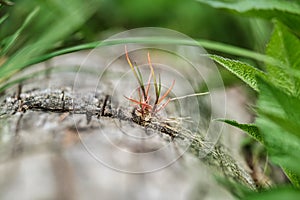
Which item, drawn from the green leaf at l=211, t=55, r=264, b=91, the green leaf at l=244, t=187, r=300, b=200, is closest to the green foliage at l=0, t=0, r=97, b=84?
the green leaf at l=211, t=55, r=264, b=91

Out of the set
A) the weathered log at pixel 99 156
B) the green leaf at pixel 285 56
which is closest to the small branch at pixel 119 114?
the weathered log at pixel 99 156

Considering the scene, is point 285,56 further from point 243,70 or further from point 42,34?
point 42,34

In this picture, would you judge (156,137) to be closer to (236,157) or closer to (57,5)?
(236,157)

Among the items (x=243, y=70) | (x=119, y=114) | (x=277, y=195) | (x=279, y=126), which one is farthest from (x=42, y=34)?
(x=277, y=195)

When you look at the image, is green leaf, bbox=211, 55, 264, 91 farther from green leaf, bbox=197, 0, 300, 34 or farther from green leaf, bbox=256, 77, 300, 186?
green leaf, bbox=197, 0, 300, 34

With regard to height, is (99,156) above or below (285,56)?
below
